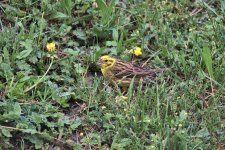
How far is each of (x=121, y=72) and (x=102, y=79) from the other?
7.1 inches

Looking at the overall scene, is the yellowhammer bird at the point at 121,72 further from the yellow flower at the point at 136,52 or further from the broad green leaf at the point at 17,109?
the broad green leaf at the point at 17,109

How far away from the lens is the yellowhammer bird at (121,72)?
5.04m

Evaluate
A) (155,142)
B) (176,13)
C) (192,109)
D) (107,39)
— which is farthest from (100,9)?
(155,142)

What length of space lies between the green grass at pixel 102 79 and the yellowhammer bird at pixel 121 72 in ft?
0.28

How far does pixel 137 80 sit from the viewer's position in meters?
5.06

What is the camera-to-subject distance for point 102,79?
5094 millimetres

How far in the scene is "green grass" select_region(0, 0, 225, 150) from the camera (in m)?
4.45

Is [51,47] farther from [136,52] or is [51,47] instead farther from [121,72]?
[136,52]

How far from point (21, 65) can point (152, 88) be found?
112cm

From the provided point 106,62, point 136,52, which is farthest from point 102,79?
point 136,52

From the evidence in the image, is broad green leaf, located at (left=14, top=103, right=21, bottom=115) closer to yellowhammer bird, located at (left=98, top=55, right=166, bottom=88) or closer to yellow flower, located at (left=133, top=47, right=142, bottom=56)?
yellowhammer bird, located at (left=98, top=55, right=166, bottom=88)

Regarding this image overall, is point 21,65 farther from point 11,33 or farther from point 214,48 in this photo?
point 214,48

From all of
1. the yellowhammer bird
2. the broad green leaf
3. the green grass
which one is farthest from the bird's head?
the broad green leaf

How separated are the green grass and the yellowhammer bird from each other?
0.08 m
